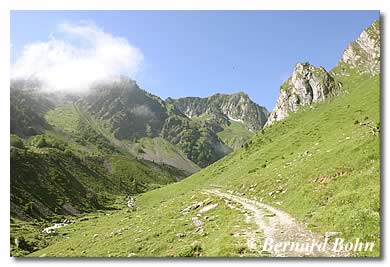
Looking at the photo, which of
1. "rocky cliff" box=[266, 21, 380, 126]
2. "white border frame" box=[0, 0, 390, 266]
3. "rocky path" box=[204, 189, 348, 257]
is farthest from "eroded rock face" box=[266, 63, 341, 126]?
"rocky path" box=[204, 189, 348, 257]

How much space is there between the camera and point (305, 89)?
96.4 metres

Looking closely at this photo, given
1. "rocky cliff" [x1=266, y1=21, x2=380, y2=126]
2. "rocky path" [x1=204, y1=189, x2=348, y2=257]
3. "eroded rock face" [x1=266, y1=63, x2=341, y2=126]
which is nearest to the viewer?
"rocky path" [x1=204, y1=189, x2=348, y2=257]

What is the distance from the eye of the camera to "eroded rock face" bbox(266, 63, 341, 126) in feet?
296

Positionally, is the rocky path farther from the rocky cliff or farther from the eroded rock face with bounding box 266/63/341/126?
the eroded rock face with bounding box 266/63/341/126

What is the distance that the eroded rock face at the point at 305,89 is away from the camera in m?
90.2
